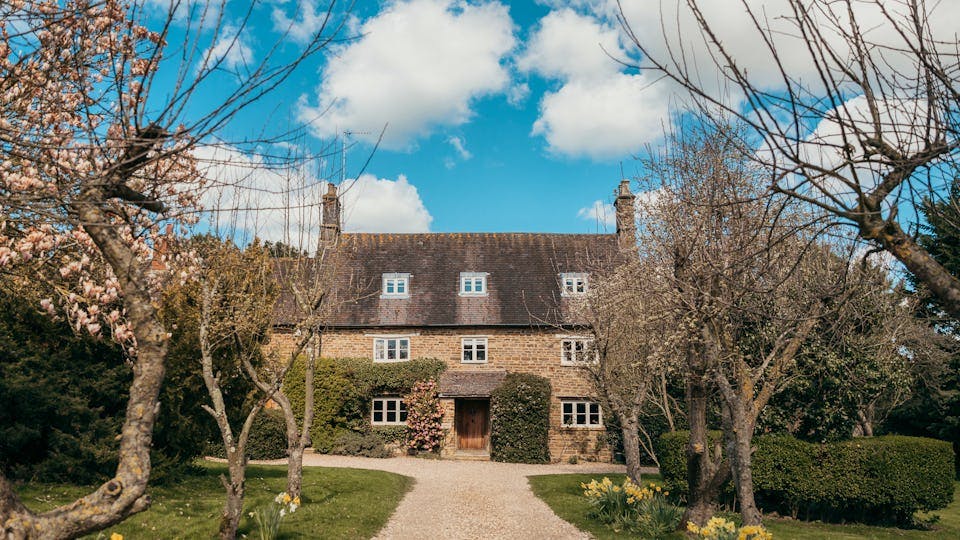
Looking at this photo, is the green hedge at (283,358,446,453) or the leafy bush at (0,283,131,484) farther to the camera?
the green hedge at (283,358,446,453)

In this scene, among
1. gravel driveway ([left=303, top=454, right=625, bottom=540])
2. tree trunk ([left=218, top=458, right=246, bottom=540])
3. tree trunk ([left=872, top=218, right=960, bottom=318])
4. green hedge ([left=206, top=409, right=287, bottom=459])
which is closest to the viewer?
tree trunk ([left=872, top=218, right=960, bottom=318])

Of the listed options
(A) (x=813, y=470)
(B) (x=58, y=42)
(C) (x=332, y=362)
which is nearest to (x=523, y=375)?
(C) (x=332, y=362)

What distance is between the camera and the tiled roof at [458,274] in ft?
86.5

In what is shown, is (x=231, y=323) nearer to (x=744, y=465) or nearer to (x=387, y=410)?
(x=744, y=465)

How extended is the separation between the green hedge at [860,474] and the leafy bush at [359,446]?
45.1 ft

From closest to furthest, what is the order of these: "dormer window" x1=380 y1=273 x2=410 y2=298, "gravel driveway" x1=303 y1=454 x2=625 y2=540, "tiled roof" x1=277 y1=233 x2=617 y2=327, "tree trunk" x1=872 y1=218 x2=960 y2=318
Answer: "tree trunk" x1=872 y1=218 x2=960 y2=318 → "gravel driveway" x1=303 y1=454 x2=625 y2=540 → "tiled roof" x1=277 y1=233 x2=617 y2=327 → "dormer window" x1=380 y1=273 x2=410 y2=298

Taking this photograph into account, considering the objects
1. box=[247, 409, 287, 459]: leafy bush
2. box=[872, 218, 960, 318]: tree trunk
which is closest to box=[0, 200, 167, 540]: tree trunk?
box=[872, 218, 960, 318]: tree trunk

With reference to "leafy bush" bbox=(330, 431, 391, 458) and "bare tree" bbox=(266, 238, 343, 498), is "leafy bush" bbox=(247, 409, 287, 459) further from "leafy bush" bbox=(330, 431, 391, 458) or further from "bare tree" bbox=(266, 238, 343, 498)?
"bare tree" bbox=(266, 238, 343, 498)

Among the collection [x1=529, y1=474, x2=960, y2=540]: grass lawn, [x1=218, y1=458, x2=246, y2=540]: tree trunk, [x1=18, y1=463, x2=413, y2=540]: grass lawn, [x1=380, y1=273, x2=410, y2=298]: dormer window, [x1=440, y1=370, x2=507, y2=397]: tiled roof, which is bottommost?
[x1=529, y1=474, x2=960, y2=540]: grass lawn

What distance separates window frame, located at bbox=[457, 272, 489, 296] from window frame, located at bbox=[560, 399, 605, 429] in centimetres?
583

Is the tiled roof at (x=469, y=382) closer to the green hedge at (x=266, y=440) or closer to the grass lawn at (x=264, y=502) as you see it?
the green hedge at (x=266, y=440)

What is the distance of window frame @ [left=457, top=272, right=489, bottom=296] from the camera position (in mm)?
27344

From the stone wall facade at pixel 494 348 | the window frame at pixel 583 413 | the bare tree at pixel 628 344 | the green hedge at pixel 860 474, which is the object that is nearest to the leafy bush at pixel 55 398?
the bare tree at pixel 628 344

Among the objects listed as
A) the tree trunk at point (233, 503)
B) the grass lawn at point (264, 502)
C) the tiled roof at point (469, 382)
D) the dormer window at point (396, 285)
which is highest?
the dormer window at point (396, 285)
